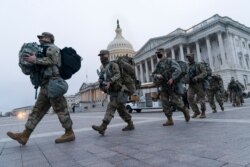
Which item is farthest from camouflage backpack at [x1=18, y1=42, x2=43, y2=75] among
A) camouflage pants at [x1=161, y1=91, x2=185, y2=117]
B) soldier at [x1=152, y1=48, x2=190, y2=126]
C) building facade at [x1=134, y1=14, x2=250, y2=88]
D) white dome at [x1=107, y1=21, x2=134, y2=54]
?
white dome at [x1=107, y1=21, x2=134, y2=54]

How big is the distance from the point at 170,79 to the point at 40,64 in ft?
11.0

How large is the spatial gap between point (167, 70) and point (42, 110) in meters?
3.56

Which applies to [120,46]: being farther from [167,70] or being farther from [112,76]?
[112,76]

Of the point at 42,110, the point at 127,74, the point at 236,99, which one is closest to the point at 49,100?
the point at 42,110

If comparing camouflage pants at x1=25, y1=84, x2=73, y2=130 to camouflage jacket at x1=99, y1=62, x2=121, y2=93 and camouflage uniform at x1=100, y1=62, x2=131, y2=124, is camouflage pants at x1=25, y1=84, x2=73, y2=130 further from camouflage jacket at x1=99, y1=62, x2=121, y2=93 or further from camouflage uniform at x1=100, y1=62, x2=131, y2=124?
camouflage jacket at x1=99, y1=62, x2=121, y2=93

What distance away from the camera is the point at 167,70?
6.86 meters

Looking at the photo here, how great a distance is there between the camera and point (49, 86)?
488cm

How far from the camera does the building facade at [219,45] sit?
52250 mm

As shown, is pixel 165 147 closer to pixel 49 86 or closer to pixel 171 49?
pixel 49 86

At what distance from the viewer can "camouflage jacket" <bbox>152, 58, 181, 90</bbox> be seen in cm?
662

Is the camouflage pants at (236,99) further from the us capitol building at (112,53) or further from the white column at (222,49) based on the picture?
the us capitol building at (112,53)

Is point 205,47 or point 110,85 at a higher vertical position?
point 205,47

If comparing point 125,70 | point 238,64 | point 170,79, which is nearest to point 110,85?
point 125,70

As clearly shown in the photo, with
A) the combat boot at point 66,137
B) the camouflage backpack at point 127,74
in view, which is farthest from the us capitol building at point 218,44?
the combat boot at point 66,137
